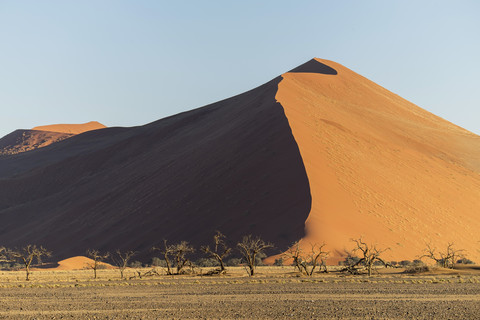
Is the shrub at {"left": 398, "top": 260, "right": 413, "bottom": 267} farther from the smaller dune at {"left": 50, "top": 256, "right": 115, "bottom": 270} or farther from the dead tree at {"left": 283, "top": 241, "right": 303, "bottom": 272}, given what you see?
the smaller dune at {"left": 50, "top": 256, "right": 115, "bottom": 270}

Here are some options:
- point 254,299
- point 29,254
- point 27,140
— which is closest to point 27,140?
point 27,140

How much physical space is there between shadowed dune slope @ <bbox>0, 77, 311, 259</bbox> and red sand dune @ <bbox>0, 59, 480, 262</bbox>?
184 millimetres

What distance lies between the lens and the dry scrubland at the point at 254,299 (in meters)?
17.8

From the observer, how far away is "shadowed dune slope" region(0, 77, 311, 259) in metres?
55.2

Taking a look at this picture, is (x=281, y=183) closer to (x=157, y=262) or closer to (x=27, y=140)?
(x=157, y=262)

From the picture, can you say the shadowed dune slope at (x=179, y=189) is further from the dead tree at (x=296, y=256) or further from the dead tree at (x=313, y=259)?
the dead tree at (x=296, y=256)

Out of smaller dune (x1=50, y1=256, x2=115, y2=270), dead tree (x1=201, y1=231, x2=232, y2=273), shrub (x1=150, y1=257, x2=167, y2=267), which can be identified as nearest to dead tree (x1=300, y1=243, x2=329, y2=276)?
dead tree (x1=201, y1=231, x2=232, y2=273)

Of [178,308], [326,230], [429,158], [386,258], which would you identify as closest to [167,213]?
[326,230]

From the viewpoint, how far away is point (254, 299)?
72.0 feet

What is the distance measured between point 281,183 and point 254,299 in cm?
3571

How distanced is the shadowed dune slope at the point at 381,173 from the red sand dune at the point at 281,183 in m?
0.18

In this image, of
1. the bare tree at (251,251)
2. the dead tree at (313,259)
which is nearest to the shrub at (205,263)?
the bare tree at (251,251)

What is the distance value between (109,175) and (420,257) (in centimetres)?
5022

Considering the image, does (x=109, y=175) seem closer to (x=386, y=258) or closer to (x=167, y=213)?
(x=167, y=213)
